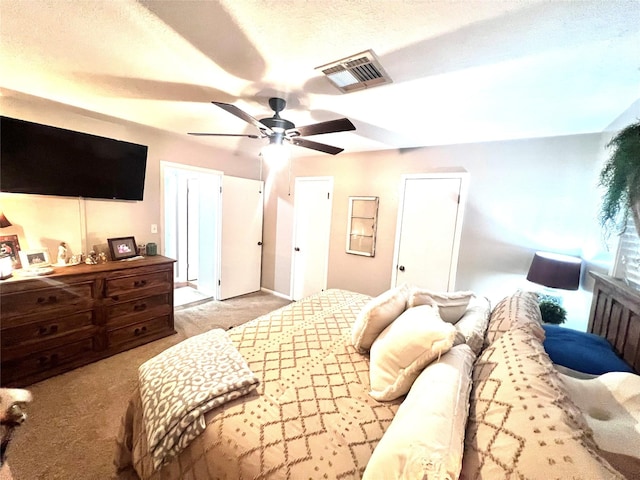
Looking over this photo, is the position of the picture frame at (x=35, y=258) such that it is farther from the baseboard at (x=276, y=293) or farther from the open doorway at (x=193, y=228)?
the baseboard at (x=276, y=293)

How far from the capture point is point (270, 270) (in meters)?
4.68

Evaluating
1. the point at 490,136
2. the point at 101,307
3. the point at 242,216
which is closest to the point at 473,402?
the point at 490,136

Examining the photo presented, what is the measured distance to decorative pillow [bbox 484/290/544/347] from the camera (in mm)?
1341

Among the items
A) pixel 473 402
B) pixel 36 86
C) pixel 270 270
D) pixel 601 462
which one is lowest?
pixel 270 270

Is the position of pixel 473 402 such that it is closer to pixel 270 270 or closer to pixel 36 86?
pixel 36 86

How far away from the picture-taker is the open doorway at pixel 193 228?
407cm

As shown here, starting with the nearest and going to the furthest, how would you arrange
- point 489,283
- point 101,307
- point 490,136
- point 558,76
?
point 558,76
point 101,307
point 490,136
point 489,283

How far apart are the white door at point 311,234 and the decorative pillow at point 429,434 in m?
3.13

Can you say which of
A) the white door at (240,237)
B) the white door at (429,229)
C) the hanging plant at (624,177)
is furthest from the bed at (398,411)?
the white door at (240,237)

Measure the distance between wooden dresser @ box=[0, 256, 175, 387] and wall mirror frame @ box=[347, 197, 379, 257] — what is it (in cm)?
245

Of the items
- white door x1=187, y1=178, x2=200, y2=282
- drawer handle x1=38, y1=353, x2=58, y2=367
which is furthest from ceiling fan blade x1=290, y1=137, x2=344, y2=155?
white door x1=187, y1=178, x2=200, y2=282

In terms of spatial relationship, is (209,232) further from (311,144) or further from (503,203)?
(503,203)

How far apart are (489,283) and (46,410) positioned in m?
4.11

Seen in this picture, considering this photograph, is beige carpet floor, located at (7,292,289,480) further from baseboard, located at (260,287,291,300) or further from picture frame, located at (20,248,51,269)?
baseboard, located at (260,287,291,300)
